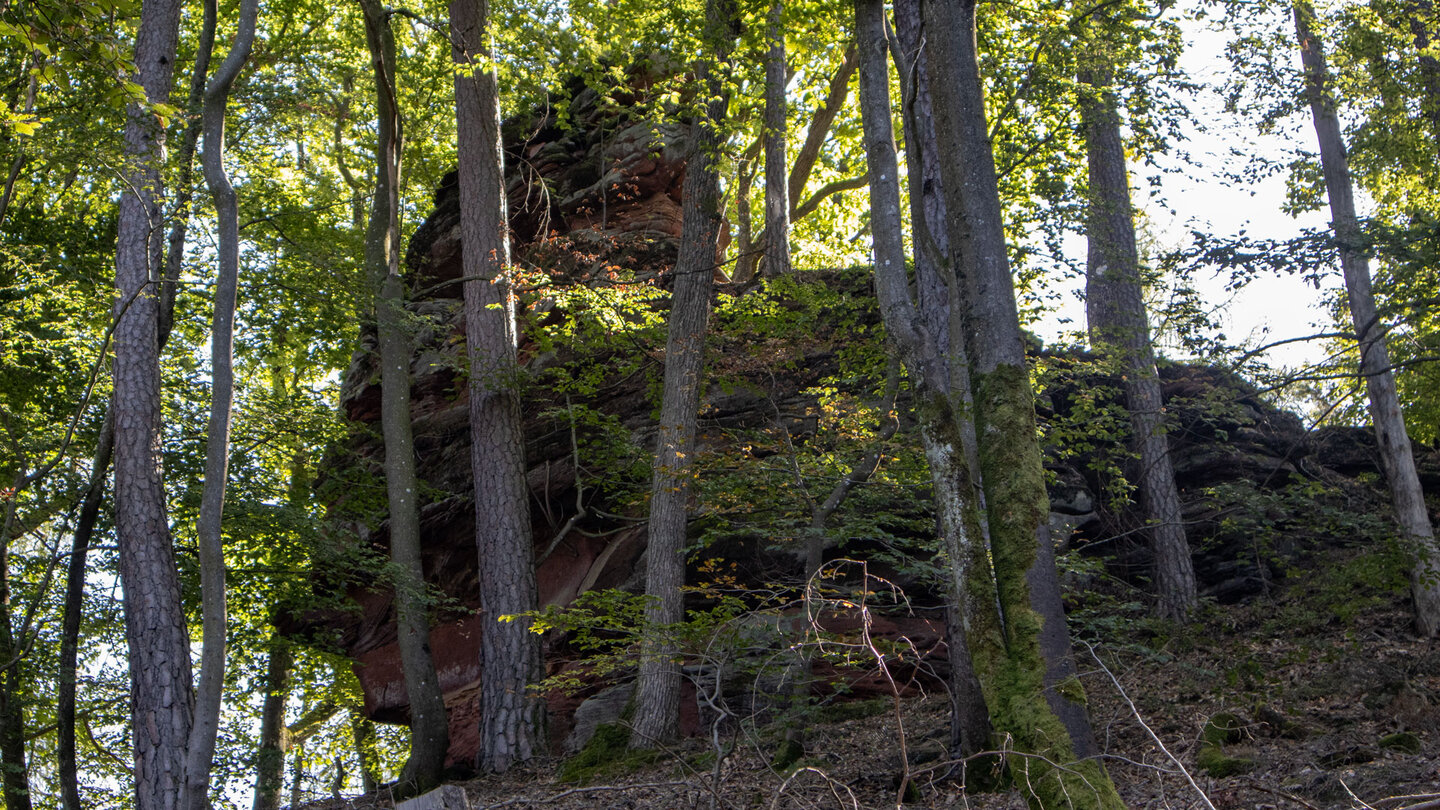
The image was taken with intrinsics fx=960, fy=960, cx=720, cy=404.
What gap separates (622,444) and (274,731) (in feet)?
31.3

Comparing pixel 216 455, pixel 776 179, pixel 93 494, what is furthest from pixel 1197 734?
pixel 93 494

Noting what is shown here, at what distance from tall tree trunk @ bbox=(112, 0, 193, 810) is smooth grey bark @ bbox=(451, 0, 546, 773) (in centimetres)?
315

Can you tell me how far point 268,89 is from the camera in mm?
12148

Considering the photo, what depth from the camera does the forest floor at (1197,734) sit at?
19.0 feet

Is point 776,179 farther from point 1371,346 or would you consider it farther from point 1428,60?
point 1428,60

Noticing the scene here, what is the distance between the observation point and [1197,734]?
7.39 meters

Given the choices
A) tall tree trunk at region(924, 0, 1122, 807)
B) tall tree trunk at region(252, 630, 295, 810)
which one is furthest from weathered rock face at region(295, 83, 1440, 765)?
tall tree trunk at region(924, 0, 1122, 807)

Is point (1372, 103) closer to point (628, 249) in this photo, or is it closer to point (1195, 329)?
point (1195, 329)

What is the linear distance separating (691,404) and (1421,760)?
7234mm

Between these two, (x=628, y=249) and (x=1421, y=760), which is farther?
(x=628, y=249)

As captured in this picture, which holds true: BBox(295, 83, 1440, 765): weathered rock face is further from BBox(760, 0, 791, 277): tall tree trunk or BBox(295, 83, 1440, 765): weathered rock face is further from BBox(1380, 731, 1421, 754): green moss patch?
BBox(1380, 731, 1421, 754): green moss patch

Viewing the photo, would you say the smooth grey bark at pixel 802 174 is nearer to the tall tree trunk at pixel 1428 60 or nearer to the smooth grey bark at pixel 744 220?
the smooth grey bark at pixel 744 220

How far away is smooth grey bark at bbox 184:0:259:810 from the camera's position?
23.3ft

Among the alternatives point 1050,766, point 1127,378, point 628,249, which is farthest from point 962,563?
point 628,249
